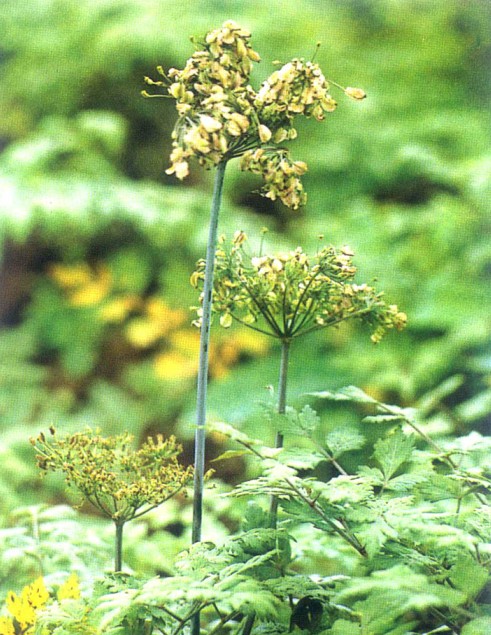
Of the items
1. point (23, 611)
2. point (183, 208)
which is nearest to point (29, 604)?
point (23, 611)

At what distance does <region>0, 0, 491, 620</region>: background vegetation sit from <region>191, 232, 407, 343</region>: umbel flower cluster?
1268mm

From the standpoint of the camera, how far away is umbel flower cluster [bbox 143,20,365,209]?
72 centimetres

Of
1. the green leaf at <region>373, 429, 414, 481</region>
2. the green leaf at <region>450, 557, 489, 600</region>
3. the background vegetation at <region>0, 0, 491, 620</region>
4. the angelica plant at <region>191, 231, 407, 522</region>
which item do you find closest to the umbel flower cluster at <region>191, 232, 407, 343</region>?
the angelica plant at <region>191, 231, 407, 522</region>

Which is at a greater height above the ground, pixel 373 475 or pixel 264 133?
pixel 264 133

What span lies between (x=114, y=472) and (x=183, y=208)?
2001mm

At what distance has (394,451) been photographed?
0.81 meters

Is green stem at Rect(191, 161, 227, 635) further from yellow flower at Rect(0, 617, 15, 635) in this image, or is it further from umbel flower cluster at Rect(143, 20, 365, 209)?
yellow flower at Rect(0, 617, 15, 635)

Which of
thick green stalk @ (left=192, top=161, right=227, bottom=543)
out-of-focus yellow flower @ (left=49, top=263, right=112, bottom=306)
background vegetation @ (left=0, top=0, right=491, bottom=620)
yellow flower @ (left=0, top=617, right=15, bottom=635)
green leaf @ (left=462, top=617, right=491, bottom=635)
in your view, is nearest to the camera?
green leaf @ (left=462, top=617, right=491, bottom=635)

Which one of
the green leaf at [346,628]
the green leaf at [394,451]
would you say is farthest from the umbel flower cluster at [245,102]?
the green leaf at [346,628]

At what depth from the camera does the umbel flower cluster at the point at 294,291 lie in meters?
0.81

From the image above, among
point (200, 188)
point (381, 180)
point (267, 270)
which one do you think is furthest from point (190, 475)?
point (200, 188)

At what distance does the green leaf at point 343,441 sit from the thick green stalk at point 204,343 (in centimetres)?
15

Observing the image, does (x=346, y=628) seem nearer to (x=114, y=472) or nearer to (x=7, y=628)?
(x=114, y=472)

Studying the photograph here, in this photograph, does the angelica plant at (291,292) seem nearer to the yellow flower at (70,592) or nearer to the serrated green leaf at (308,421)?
the serrated green leaf at (308,421)
